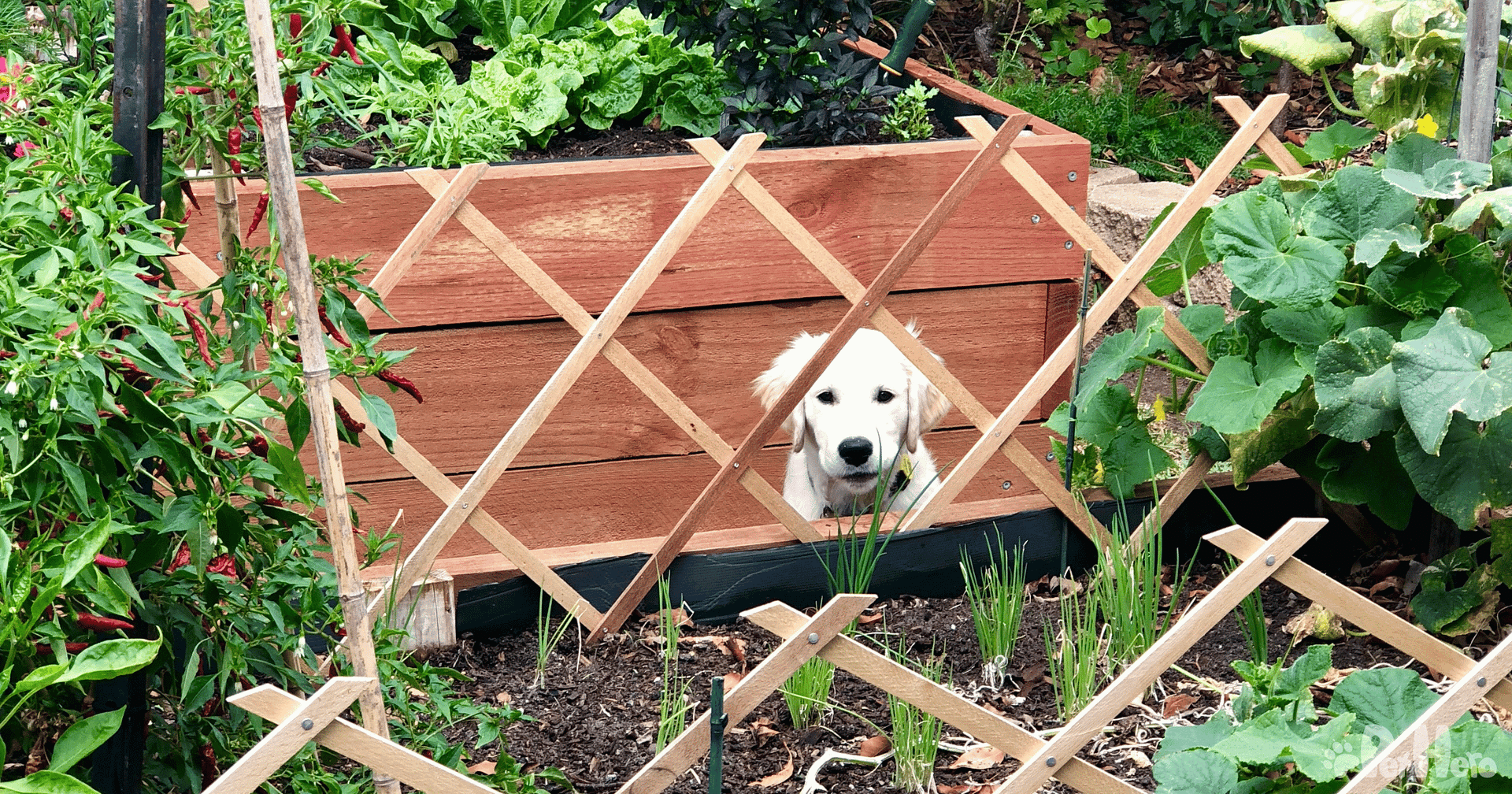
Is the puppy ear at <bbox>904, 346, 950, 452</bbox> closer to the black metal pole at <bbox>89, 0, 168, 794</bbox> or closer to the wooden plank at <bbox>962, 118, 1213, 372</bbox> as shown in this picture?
the wooden plank at <bbox>962, 118, 1213, 372</bbox>

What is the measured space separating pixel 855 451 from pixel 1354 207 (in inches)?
45.1

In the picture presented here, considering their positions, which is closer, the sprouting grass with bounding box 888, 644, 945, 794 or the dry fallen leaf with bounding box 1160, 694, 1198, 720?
the sprouting grass with bounding box 888, 644, 945, 794

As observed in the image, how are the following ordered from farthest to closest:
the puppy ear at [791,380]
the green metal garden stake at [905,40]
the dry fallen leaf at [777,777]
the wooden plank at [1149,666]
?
the green metal garden stake at [905,40], the puppy ear at [791,380], the dry fallen leaf at [777,777], the wooden plank at [1149,666]

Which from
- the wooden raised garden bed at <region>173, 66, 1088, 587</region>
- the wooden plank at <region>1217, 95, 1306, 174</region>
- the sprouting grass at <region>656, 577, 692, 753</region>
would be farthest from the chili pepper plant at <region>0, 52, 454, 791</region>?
the wooden plank at <region>1217, 95, 1306, 174</region>

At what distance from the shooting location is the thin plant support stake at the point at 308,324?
4.69 ft

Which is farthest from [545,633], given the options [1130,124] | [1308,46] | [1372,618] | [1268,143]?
[1130,124]

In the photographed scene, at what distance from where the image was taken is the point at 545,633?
2.68 metres

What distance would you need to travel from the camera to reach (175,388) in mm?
1478

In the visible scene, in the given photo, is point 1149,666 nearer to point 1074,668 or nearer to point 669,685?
point 1074,668

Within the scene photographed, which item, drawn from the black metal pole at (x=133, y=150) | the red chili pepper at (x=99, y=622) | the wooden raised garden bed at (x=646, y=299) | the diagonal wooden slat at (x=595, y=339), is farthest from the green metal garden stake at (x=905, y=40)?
the red chili pepper at (x=99, y=622)

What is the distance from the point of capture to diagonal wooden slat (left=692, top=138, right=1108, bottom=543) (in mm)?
2893

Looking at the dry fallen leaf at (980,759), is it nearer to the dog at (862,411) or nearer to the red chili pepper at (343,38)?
the dog at (862,411)

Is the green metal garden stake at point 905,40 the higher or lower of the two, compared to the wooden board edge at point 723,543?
higher

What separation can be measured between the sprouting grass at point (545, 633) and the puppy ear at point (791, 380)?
0.69 m
